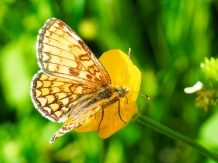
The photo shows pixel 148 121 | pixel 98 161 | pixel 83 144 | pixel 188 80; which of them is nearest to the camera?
pixel 148 121

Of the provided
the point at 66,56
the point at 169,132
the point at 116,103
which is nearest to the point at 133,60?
the point at 116,103

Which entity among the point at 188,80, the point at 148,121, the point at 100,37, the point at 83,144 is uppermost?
the point at 148,121

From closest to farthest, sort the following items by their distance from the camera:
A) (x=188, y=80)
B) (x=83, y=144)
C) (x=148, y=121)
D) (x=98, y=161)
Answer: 1. (x=148, y=121)
2. (x=98, y=161)
3. (x=83, y=144)
4. (x=188, y=80)

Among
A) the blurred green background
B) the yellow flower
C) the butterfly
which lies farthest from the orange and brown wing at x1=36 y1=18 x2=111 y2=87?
the blurred green background

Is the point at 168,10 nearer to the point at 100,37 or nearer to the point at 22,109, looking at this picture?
the point at 100,37

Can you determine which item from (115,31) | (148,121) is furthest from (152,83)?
(148,121)

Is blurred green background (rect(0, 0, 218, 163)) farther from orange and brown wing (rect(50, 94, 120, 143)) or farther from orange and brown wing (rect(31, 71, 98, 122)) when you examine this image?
orange and brown wing (rect(50, 94, 120, 143))

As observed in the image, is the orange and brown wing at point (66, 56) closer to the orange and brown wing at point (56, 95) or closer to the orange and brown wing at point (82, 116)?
the orange and brown wing at point (56, 95)
